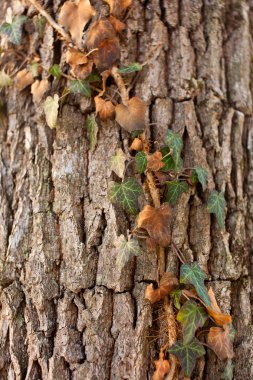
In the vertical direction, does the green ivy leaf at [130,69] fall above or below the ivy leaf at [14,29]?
below

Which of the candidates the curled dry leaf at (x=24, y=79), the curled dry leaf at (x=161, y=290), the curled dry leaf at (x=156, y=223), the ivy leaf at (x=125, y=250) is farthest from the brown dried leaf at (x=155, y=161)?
the curled dry leaf at (x=24, y=79)

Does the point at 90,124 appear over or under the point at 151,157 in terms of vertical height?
over

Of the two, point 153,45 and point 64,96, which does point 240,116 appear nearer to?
point 153,45

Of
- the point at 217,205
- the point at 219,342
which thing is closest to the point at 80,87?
the point at 217,205

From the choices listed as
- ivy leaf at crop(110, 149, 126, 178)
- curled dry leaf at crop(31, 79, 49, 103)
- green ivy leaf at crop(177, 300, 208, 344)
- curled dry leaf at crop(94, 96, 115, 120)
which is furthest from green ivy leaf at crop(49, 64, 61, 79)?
green ivy leaf at crop(177, 300, 208, 344)

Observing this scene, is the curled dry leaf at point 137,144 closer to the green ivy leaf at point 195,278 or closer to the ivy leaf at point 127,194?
the ivy leaf at point 127,194

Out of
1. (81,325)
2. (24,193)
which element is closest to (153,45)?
(24,193)

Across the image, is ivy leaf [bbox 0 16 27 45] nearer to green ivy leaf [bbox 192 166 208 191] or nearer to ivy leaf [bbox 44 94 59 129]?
ivy leaf [bbox 44 94 59 129]
